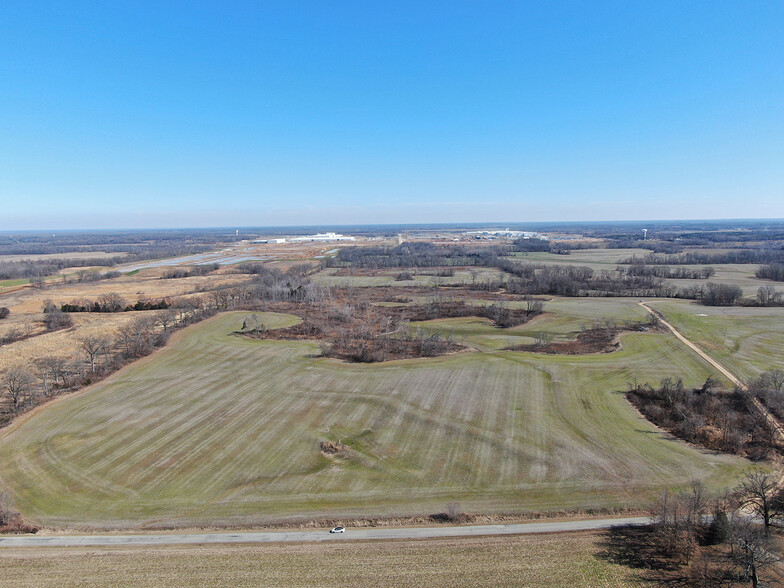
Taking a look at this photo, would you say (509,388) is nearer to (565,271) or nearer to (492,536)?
(492,536)

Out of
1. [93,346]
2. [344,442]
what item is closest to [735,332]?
[344,442]

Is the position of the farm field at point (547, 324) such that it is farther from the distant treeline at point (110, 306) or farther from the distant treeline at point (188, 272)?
the distant treeline at point (188, 272)

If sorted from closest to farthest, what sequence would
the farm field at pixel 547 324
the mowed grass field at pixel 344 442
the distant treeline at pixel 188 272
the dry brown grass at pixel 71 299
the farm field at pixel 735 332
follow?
the mowed grass field at pixel 344 442, the farm field at pixel 735 332, the dry brown grass at pixel 71 299, the farm field at pixel 547 324, the distant treeline at pixel 188 272

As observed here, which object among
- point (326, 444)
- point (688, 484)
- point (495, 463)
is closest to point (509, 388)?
point (495, 463)

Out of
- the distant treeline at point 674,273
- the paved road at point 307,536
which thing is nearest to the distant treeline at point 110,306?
the paved road at point 307,536

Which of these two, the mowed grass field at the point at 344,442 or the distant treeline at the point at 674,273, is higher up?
the distant treeline at the point at 674,273

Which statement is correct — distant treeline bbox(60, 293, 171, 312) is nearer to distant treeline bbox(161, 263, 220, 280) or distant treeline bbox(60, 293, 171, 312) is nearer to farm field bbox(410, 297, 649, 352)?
distant treeline bbox(161, 263, 220, 280)

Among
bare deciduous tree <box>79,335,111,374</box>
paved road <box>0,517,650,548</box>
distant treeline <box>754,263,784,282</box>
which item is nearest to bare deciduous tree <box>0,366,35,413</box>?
bare deciduous tree <box>79,335,111,374</box>
